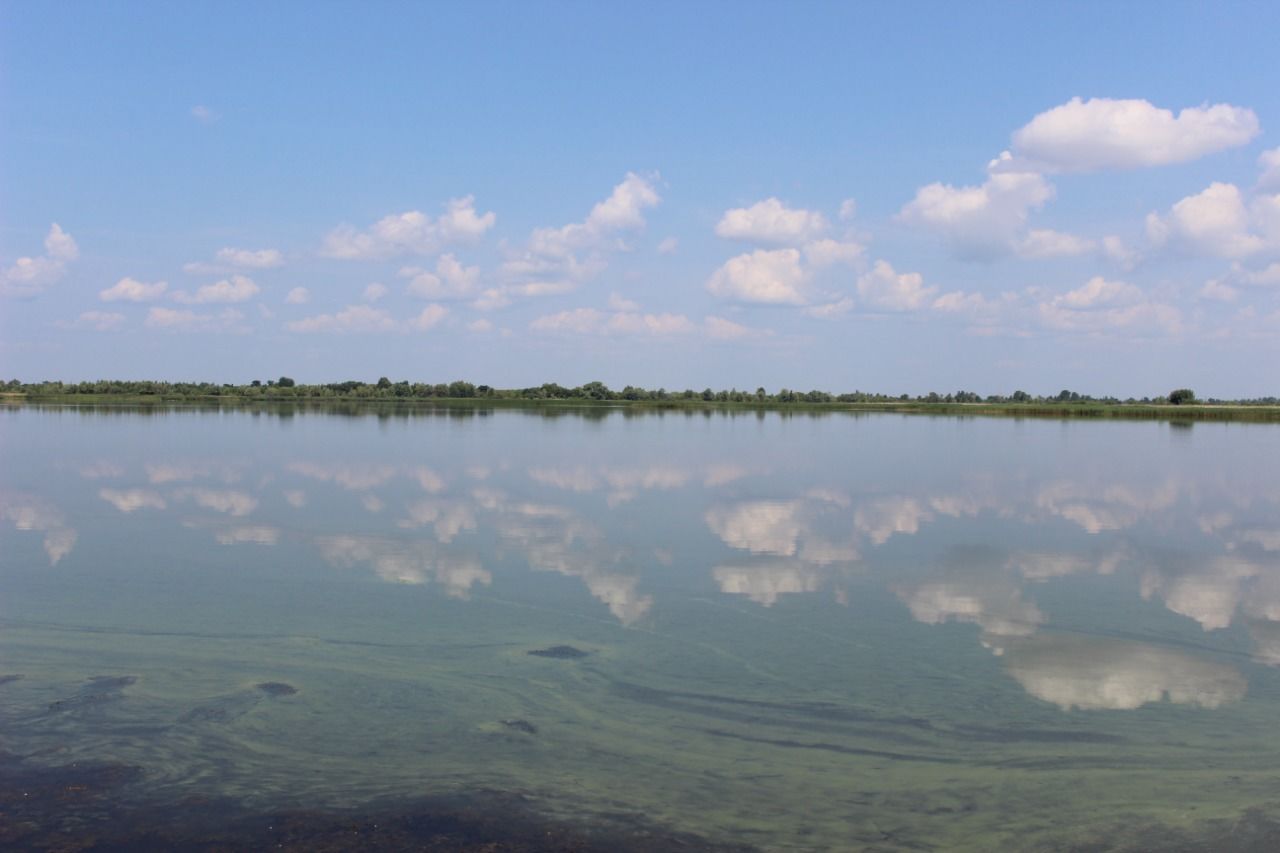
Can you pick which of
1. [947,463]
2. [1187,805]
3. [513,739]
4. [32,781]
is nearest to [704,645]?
[513,739]

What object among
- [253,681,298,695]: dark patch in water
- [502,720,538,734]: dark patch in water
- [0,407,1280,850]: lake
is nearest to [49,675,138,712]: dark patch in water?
[0,407,1280,850]: lake

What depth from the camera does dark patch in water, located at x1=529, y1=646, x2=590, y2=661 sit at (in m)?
9.55

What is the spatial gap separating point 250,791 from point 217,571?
8223 mm

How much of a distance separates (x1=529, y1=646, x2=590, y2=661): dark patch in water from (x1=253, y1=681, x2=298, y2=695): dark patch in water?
2.37m

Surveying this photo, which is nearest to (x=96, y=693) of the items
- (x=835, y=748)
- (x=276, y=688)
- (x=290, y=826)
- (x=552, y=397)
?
(x=276, y=688)

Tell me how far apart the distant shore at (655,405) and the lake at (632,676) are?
292 feet

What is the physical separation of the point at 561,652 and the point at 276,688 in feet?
8.99

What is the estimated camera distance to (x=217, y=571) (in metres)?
13.6

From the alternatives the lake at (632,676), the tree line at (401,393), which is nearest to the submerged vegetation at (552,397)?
the tree line at (401,393)

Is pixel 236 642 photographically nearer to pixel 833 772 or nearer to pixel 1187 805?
pixel 833 772

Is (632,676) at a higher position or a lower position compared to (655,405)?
lower

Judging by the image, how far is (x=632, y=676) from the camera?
8.93 m

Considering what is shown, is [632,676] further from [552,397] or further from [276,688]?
[552,397]

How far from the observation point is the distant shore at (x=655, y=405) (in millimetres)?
105438
